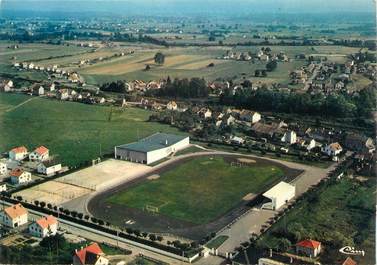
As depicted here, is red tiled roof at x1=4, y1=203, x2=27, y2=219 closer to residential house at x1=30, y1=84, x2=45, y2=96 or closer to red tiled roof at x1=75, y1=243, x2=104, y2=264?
red tiled roof at x1=75, y1=243, x2=104, y2=264

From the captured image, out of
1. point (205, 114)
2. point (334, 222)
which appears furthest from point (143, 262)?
point (205, 114)

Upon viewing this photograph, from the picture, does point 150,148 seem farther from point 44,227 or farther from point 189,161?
point 44,227

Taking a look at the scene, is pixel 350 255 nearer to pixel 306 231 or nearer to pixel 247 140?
pixel 306 231

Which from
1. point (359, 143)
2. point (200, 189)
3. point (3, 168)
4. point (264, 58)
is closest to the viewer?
point (200, 189)

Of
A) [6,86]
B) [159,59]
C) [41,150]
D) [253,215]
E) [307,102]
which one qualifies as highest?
[159,59]

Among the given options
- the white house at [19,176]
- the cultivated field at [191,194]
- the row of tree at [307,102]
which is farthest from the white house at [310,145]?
the white house at [19,176]
